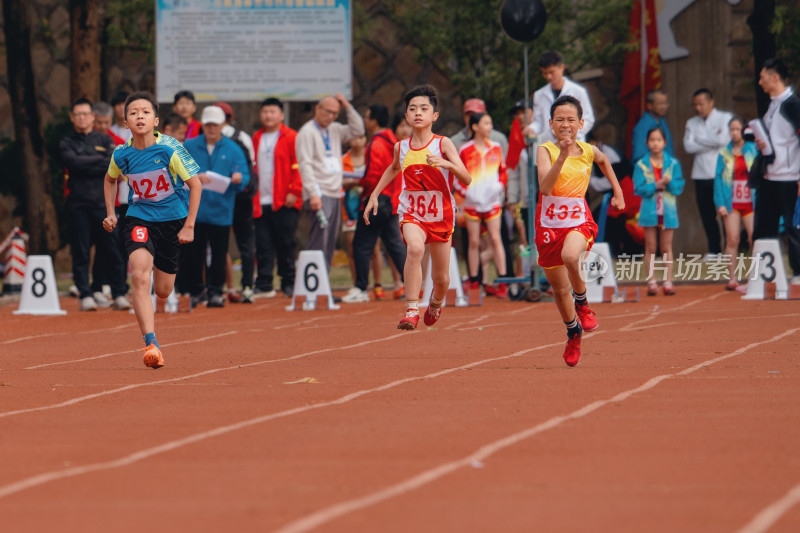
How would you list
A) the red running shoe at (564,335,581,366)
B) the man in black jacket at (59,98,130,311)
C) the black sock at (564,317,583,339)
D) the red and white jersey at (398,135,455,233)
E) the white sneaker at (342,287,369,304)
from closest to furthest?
the red running shoe at (564,335,581,366) < the black sock at (564,317,583,339) < the red and white jersey at (398,135,455,233) < the man in black jacket at (59,98,130,311) < the white sneaker at (342,287,369,304)

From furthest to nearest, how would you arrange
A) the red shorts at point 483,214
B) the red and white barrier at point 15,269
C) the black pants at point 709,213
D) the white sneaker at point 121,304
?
the black pants at point 709,213 → the red and white barrier at point 15,269 → the red shorts at point 483,214 → the white sneaker at point 121,304

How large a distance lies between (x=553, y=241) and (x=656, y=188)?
6832mm

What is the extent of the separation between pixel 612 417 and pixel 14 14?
16671 mm

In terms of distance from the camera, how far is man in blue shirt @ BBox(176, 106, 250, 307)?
15.6 metres

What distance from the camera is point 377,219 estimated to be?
16234 millimetres

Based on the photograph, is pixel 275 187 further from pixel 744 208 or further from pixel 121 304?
pixel 744 208

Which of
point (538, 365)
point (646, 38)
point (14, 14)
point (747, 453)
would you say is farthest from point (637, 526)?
point (646, 38)

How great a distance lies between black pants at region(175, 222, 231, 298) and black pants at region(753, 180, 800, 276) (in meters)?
5.71

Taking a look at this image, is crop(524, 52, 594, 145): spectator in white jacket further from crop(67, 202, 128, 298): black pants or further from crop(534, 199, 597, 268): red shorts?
crop(534, 199, 597, 268): red shorts

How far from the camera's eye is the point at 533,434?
6672 millimetres

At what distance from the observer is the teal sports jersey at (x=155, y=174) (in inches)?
412

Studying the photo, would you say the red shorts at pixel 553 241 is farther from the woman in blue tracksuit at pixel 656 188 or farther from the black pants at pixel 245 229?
the black pants at pixel 245 229

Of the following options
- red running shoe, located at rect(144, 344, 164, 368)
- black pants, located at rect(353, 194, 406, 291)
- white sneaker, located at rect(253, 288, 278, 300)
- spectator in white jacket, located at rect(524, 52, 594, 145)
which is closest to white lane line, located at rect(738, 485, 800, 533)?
red running shoe, located at rect(144, 344, 164, 368)

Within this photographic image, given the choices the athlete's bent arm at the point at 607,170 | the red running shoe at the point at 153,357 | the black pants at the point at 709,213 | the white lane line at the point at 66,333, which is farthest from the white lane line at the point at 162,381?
the black pants at the point at 709,213
